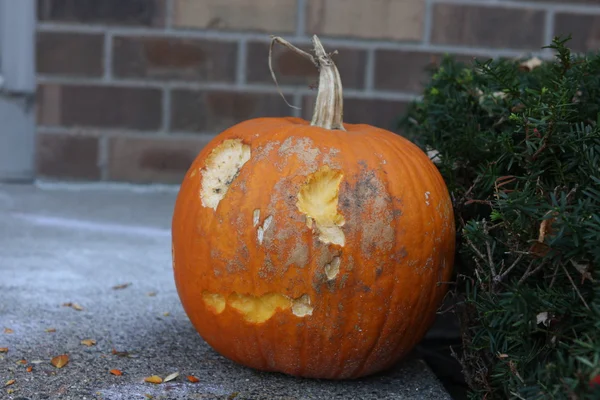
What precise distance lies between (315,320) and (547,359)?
52 centimetres

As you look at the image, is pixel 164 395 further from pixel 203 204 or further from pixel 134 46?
pixel 134 46

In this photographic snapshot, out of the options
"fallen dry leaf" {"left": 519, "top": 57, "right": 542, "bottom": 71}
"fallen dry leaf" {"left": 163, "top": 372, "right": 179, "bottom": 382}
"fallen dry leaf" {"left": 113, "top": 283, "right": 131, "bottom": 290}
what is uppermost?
"fallen dry leaf" {"left": 519, "top": 57, "right": 542, "bottom": 71}

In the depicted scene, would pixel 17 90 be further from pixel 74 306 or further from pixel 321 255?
pixel 321 255

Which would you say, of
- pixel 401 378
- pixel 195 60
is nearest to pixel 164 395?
pixel 401 378

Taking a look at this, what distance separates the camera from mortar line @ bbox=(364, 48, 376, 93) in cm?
372

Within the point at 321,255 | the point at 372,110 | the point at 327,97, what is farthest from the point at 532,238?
the point at 372,110

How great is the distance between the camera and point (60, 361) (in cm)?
190

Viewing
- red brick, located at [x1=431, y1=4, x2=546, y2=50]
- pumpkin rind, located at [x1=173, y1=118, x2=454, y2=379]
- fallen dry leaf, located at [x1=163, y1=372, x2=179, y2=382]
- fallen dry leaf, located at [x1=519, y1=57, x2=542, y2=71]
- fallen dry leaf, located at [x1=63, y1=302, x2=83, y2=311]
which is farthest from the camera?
red brick, located at [x1=431, y1=4, x2=546, y2=50]

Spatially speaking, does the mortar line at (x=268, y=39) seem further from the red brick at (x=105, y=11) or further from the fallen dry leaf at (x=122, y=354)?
the fallen dry leaf at (x=122, y=354)

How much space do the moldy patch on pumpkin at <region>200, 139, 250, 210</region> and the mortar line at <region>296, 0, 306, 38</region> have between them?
73.2 inches

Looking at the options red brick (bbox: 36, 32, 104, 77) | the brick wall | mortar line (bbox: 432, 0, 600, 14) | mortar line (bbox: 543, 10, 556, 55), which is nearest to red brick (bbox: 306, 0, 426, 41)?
the brick wall

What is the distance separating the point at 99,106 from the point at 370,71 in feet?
4.42

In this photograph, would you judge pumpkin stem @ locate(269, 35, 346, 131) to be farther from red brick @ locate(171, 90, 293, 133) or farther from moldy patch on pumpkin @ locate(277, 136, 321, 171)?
red brick @ locate(171, 90, 293, 133)

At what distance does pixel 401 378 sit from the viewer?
1971 mm
